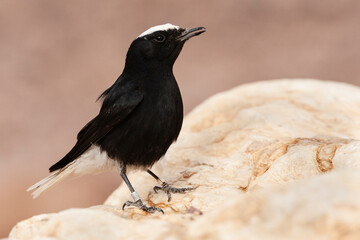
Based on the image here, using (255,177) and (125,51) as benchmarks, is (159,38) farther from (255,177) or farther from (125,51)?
(125,51)

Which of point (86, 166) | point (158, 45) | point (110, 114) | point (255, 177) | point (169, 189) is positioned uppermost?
point (158, 45)

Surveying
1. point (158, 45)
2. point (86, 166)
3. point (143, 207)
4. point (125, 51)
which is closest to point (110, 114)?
point (86, 166)

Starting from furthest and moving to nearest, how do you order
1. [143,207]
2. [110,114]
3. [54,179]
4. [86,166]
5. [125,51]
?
[125,51]
[54,179]
[86,166]
[110,114]
[143,207]

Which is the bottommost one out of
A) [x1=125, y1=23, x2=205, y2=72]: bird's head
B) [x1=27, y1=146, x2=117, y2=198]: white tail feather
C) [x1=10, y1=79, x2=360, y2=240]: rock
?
[x1=10, y1=79, x2=360, y2=240]: rock

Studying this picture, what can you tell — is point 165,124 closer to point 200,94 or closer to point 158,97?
point 158,97

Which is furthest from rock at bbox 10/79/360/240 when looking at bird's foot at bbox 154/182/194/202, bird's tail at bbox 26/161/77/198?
bird's tail at bbox 26/161/77/198

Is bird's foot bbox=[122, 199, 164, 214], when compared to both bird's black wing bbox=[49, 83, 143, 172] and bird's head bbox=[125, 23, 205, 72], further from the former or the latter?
bird's head bbox=[125, 23, 205, 72]

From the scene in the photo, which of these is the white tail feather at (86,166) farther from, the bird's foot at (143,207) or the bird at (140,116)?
the bird's foot at (143,207)

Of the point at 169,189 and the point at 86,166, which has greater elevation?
the point at 86,166
